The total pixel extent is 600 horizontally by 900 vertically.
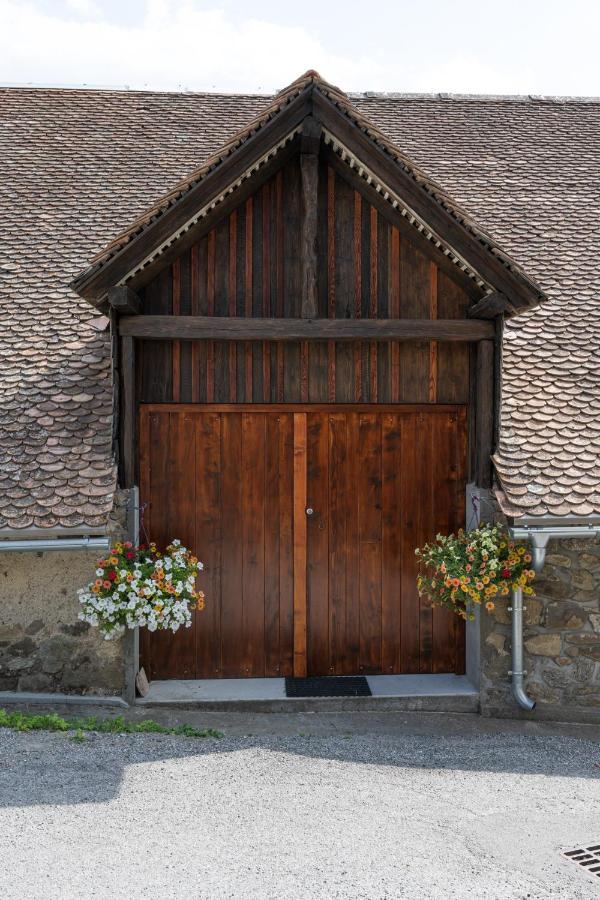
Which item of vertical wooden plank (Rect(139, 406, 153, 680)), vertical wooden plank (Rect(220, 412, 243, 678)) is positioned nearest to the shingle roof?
vertical wooden plank (Rect(139, 406, 153, 680))

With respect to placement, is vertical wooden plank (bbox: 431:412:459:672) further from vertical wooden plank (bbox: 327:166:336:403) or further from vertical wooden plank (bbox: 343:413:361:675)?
vertical wooden plank (bbox: 327:166:336:403)

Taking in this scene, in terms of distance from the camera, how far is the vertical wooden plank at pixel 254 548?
6859 millimetres

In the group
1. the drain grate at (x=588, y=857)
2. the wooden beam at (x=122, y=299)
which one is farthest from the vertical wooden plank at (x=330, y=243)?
the drain grate at (x=588, y=857)

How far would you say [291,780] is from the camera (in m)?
4.85

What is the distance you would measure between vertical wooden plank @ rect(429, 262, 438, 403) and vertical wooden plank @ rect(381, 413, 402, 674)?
390 millimetres

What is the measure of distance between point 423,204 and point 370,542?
2922mm

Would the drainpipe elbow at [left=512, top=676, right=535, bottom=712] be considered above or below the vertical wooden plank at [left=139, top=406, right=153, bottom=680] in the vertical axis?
below

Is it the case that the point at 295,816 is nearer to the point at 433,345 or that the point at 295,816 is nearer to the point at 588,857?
the point at 588,857

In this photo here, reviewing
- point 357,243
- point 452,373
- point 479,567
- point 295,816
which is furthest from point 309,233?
point 295,816

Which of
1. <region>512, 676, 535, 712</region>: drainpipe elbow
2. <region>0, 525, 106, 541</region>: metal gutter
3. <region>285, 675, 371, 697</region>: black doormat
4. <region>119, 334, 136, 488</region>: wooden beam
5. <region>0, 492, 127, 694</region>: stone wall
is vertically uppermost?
<region>119, 334, 136, 488</region>: wooden beam

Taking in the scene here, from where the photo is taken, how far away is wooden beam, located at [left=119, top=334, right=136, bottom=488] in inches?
249

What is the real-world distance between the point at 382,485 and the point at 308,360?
1308mm

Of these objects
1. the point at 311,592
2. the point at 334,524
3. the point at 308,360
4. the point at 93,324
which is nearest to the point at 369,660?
the point at 311,592

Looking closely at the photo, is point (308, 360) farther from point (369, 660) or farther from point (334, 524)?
point (369, 660)
